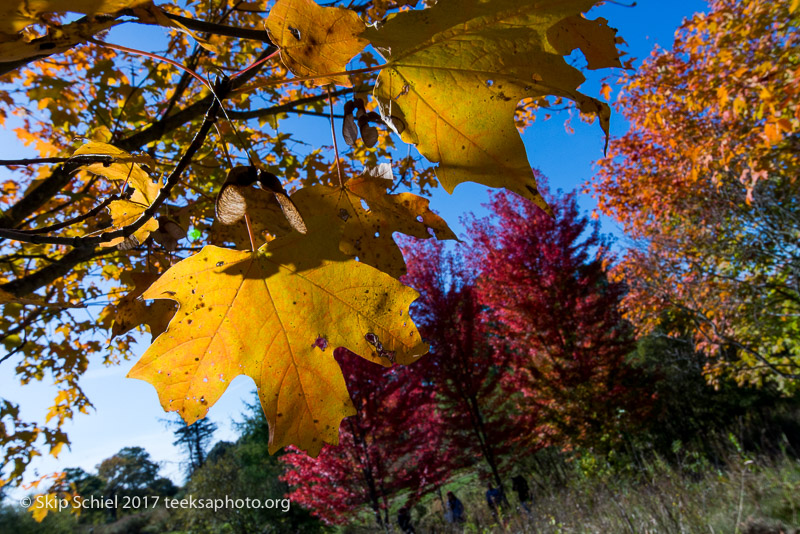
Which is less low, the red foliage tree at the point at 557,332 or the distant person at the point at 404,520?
the red foliage tree at the point at 557,332

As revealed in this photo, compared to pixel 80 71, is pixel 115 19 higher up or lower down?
lower down

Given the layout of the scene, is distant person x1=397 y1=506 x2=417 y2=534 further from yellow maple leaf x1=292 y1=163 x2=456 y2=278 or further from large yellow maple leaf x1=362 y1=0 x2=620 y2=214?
large yellow maple leaf x1=362 y1=0 x2=620 y2=214

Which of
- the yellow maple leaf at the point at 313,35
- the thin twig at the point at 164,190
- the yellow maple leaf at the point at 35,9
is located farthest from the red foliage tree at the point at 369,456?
the yellow maple leaf at the point at 35,9

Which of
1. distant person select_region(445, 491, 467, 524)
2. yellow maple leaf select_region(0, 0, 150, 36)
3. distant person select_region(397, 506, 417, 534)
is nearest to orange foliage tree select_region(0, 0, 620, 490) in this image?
yellow maple leaf select_region(0, 0, 150, 36)

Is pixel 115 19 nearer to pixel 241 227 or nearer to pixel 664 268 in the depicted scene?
pixel 241 227

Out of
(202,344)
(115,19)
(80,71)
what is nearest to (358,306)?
(202,344)

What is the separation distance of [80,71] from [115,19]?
11.2ft

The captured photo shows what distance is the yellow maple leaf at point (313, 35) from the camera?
53cm

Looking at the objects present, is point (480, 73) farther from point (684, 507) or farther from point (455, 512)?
point (455, 512)

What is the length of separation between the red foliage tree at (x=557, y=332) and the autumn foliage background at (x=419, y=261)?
0.05 meters

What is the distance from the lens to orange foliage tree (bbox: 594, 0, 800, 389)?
4.28 meters

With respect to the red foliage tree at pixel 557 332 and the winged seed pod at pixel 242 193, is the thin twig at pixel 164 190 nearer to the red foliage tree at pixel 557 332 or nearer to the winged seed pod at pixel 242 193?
the winged seed pod at pixel 242 193

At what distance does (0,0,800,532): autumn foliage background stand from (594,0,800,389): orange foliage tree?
0.06m

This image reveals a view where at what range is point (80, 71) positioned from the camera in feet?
9.71
